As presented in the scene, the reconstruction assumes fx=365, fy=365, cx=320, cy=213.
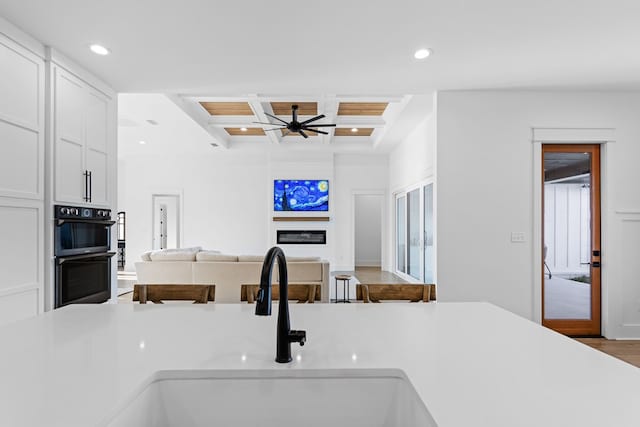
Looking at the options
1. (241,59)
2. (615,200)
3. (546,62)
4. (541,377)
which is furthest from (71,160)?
(615,200)

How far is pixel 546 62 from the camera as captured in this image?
327 cm

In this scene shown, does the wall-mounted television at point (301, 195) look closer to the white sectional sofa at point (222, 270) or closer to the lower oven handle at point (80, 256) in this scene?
the white sectional sofa at point (222, 270)

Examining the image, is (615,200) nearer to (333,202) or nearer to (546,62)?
(546,62)

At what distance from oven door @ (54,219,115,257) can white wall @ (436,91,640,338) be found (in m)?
3.49

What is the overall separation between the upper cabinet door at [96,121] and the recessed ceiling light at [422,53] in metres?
3.05

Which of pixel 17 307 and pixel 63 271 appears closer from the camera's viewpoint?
pixel 17 307

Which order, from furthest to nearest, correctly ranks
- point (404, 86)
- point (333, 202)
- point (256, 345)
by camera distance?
point (333, 202) → point (404, 86) → point (256, 345)

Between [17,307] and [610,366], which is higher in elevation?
[610,366]

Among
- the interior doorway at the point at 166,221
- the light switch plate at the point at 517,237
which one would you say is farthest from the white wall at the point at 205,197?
the light switch plate at the point at 517,237

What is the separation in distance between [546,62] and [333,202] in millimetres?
5650

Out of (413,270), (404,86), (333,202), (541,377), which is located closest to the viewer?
(541,377)

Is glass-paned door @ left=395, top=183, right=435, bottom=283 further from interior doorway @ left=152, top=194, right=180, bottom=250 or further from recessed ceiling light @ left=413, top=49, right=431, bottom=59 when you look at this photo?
interior doorway @ left=152, top=194, right=180, bottom=250

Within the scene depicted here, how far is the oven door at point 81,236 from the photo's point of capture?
9.91 feet

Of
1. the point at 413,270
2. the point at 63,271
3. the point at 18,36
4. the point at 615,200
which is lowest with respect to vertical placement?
the point at 413,270
